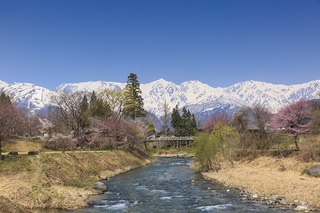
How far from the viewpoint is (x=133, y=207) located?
25266mm

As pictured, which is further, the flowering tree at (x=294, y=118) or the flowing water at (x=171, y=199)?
the flowering tree at (x=294, y=118)

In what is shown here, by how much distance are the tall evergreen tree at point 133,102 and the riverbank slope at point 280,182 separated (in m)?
49.2

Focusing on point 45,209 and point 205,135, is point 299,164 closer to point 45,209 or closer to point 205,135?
point 205,135

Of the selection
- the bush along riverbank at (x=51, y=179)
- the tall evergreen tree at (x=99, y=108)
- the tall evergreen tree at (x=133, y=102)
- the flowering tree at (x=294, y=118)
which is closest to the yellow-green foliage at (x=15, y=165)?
the bush along riverbank at (x=51, y=179)

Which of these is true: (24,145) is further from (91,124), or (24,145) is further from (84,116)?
(91,124)

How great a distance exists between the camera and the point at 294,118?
48.3 meters

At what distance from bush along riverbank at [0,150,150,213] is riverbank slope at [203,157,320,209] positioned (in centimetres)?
1485

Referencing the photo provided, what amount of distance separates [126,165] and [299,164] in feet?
98.2

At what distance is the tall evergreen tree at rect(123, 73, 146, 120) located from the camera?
299ft

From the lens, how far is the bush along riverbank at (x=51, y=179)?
23.9m

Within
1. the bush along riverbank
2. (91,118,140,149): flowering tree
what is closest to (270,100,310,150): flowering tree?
the bush along riverbank

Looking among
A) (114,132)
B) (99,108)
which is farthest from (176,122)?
(114,132)

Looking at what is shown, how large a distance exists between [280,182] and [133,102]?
218 ft

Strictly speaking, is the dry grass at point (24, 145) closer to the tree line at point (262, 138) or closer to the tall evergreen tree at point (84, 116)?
the tall evergreen tree at point (84, 116)
